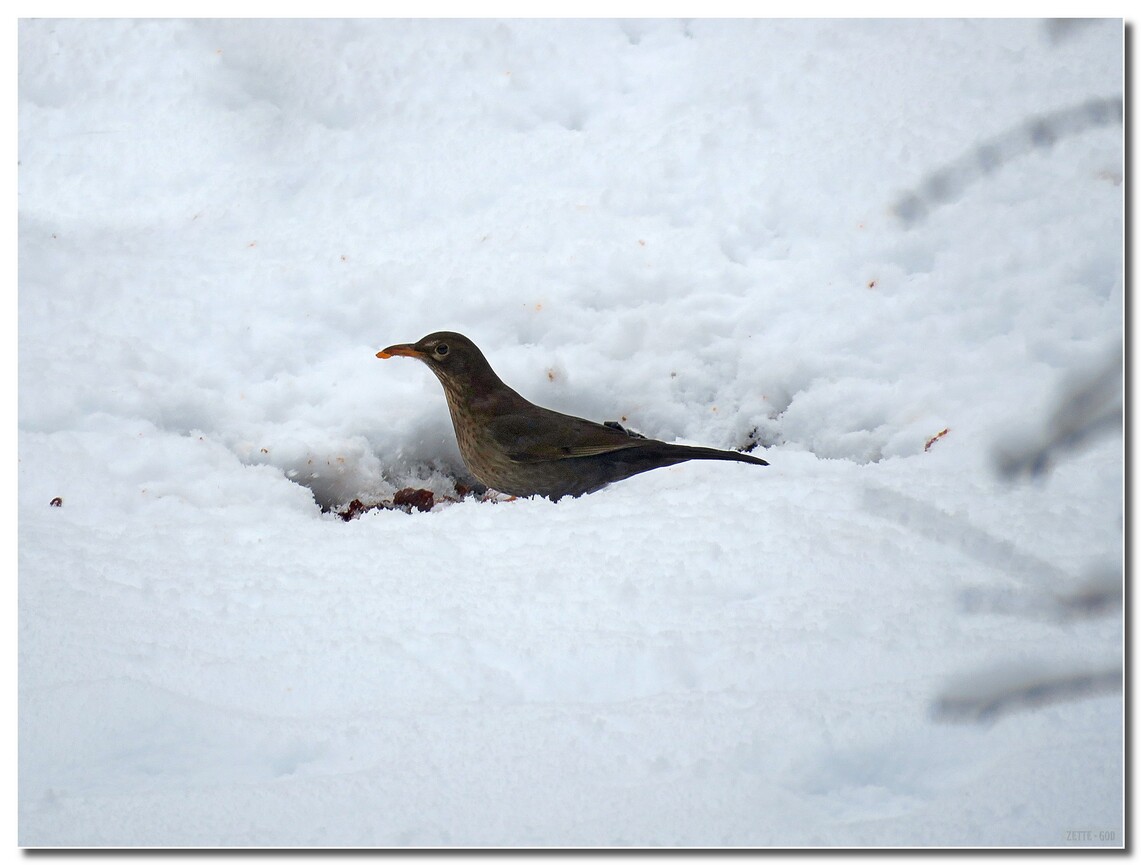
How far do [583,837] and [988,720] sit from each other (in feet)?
2.69

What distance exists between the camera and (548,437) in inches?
142

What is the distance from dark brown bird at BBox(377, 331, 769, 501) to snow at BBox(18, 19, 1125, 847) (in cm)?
15

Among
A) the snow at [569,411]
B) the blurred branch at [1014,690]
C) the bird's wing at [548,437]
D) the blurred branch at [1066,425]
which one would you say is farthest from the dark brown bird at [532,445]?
the blurred branch at [1066,425]

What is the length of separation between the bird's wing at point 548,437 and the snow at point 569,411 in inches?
8.5

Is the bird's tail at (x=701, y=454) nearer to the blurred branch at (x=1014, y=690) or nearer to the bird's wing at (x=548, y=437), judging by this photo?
the bird's wing at (x=548, y=437)

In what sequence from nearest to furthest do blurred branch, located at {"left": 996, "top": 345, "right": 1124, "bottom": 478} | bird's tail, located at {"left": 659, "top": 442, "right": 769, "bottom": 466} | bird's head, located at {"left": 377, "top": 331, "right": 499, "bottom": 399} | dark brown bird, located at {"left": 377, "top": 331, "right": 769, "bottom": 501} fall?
blurred branch, located at {"left": 996, "top": 345, "right": 1124, "bottom": 478} < bird's tail, located at {"left": 659, "top": 442, "right": 769, "bottom": 466} < dark brown bird, located at {"left": 377, "top": 331, "right": 769, "bottom": 501} < bird's head, located at {"left": 377, "top": 331, "right": 499, "bottom": 399}

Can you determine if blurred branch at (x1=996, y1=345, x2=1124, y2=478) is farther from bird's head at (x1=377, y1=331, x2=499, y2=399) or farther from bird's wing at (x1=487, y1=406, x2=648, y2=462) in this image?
bird's head at (x1=377, y1=331, x2=499, y2=399)

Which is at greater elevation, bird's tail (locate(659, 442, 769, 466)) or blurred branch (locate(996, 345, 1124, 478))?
bird's tail (locate(659, 442, 769, 466))

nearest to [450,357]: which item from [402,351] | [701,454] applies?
[402,351]

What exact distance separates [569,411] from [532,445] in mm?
459

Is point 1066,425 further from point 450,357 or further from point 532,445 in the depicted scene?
point 450,357

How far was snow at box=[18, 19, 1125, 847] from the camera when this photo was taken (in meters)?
2.14

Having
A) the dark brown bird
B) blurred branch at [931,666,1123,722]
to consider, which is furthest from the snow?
the dark brown bird

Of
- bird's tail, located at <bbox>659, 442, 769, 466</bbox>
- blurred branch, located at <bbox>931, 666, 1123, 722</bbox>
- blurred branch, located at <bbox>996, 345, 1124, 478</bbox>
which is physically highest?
bird's tail, located at <bbox>659, 442, 769, 466</bbox>
